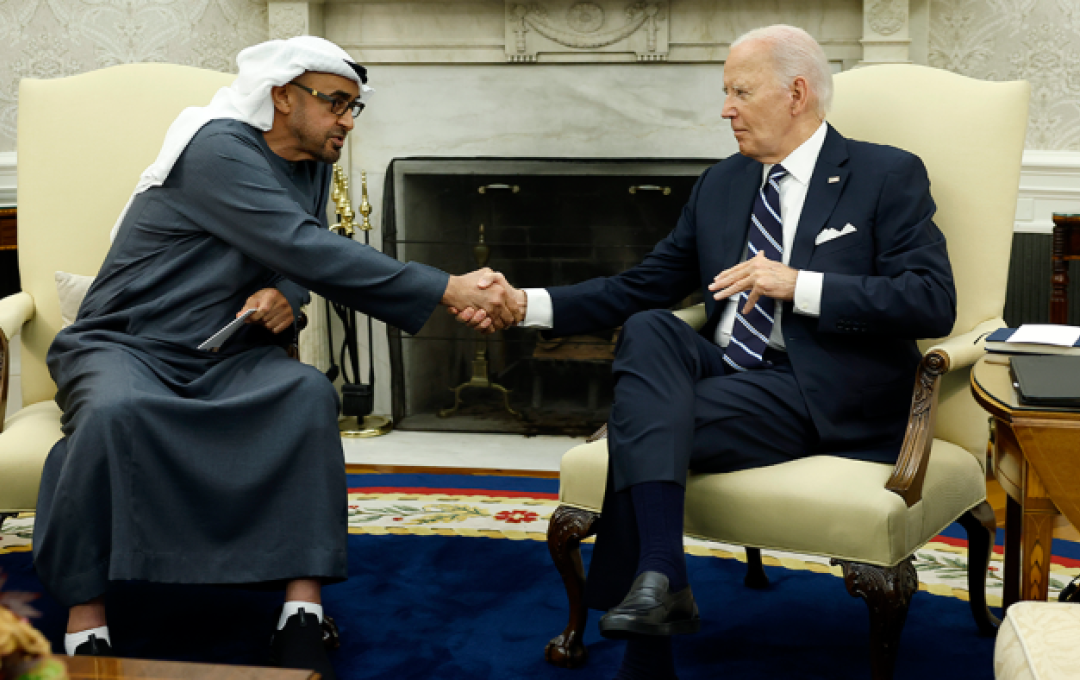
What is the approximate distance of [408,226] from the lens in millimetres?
3947

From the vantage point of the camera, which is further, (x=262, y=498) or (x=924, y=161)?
(x=924, y=161)

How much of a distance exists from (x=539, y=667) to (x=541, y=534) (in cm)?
75

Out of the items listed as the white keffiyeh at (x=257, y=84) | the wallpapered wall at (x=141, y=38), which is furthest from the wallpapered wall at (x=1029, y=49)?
the white keffiyeh at (x=257, y=84)

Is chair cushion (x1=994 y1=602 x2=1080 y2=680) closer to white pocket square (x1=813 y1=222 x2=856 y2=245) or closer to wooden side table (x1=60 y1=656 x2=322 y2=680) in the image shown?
wooden side table (x1=60 y1=656 x2=322 y2=680)

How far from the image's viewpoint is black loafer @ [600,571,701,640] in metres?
1.56

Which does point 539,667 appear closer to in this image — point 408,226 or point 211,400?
point 211,400

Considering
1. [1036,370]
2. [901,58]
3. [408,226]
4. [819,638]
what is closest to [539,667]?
[819,638]

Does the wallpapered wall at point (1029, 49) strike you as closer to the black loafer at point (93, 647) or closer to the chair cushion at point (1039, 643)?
the chair cushion at point (1039, 643)

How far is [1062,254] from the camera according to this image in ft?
10.5

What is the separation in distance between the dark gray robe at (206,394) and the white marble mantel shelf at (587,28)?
1729mm

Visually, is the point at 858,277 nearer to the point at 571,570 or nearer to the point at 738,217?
the point at 738,217

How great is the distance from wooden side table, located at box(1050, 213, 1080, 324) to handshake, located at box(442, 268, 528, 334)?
187cm

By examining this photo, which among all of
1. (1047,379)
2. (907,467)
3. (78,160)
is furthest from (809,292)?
(78,160)

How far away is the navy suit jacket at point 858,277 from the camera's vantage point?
184 centimetres
